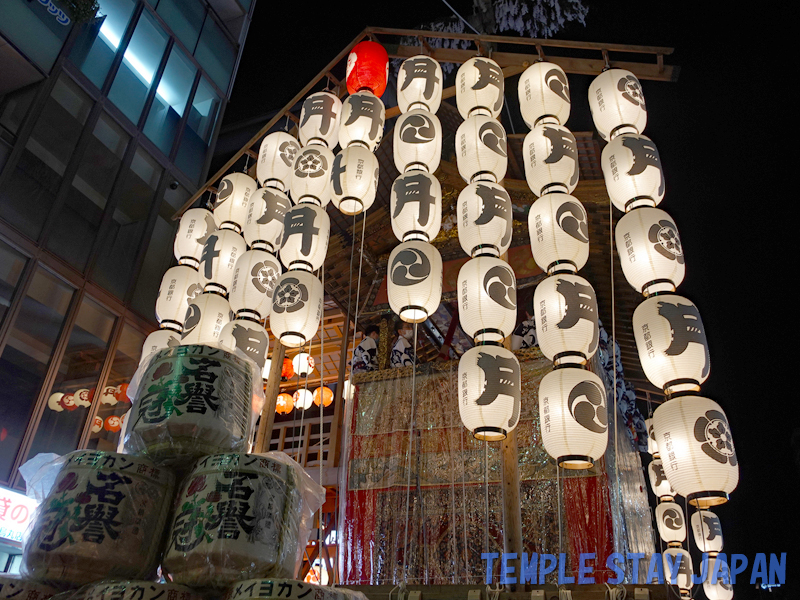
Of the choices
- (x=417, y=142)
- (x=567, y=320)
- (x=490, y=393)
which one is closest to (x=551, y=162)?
(x=417, y=142)

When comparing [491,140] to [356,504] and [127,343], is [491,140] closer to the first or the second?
[356,504]

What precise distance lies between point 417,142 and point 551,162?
60.6 inches

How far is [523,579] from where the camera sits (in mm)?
4141

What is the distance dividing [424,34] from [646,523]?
25.6ft

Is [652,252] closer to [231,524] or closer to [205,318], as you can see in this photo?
[231,524]

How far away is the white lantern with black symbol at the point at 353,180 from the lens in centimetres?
600

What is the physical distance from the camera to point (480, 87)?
6348 mm

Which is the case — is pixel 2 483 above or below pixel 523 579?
above

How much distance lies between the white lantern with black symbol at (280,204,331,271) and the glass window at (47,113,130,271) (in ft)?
21.8

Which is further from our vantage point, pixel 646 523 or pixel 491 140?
pixel 646 523

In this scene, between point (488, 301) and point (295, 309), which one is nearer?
point (488, 301)

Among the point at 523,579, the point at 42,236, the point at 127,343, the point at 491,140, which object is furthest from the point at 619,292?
the point at 42,236

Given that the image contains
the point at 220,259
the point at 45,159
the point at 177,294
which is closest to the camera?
the point at 220,259

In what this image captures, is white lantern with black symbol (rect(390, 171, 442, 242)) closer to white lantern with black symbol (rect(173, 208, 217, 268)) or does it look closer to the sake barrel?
white lantern with black symbol (rect(173, 208, 217, 268))
